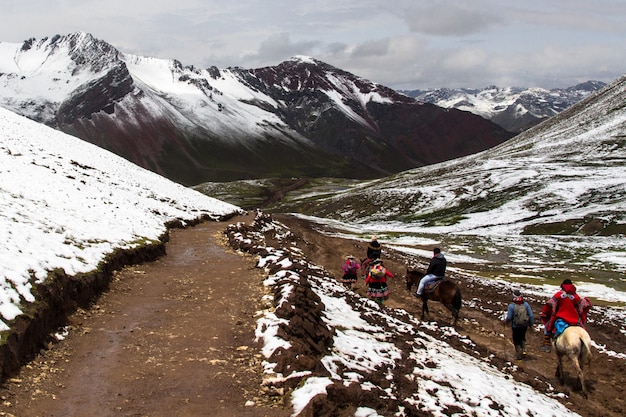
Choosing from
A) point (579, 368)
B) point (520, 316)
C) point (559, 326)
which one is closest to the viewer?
point (579, 368)

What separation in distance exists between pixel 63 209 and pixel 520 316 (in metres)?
27.5

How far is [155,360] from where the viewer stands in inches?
587

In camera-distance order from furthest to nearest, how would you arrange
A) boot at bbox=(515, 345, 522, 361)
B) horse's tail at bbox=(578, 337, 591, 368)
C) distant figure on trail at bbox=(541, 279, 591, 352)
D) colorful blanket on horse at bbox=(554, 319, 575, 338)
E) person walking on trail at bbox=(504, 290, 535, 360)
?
1. boot at bbox=(515, 345, 522, 361)
2. person walking on trail at bbox=(504, 290, 535, 360)
3. colorful blanket on horse at bbox=(554, 319, 575, 338)
4. distant figure on trail at bbox=(541, 279, 591, 352)
5. horse's tail at bbox=(578, 337, 591, 368)

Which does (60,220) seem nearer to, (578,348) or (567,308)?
(567,308)

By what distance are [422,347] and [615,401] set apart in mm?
8174

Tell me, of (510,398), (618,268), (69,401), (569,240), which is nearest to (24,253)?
(69,401)

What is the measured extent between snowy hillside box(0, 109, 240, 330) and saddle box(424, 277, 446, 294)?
17426 millimetres

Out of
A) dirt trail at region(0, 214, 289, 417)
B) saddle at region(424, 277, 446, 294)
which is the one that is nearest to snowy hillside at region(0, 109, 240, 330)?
dirt trail at region(0, 214, 289, 417)

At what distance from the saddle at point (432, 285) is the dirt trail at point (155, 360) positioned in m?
10.3

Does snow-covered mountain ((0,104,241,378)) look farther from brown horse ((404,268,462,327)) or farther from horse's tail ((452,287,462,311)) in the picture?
horse's tail ((452,287,462,311))

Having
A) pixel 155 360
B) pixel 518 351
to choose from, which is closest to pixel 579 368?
pixel 518 351

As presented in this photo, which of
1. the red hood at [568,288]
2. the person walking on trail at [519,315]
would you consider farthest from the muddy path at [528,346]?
the red hood at [568,288]

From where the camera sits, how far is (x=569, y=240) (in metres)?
88.8

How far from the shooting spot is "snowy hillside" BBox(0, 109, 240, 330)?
17844mm
